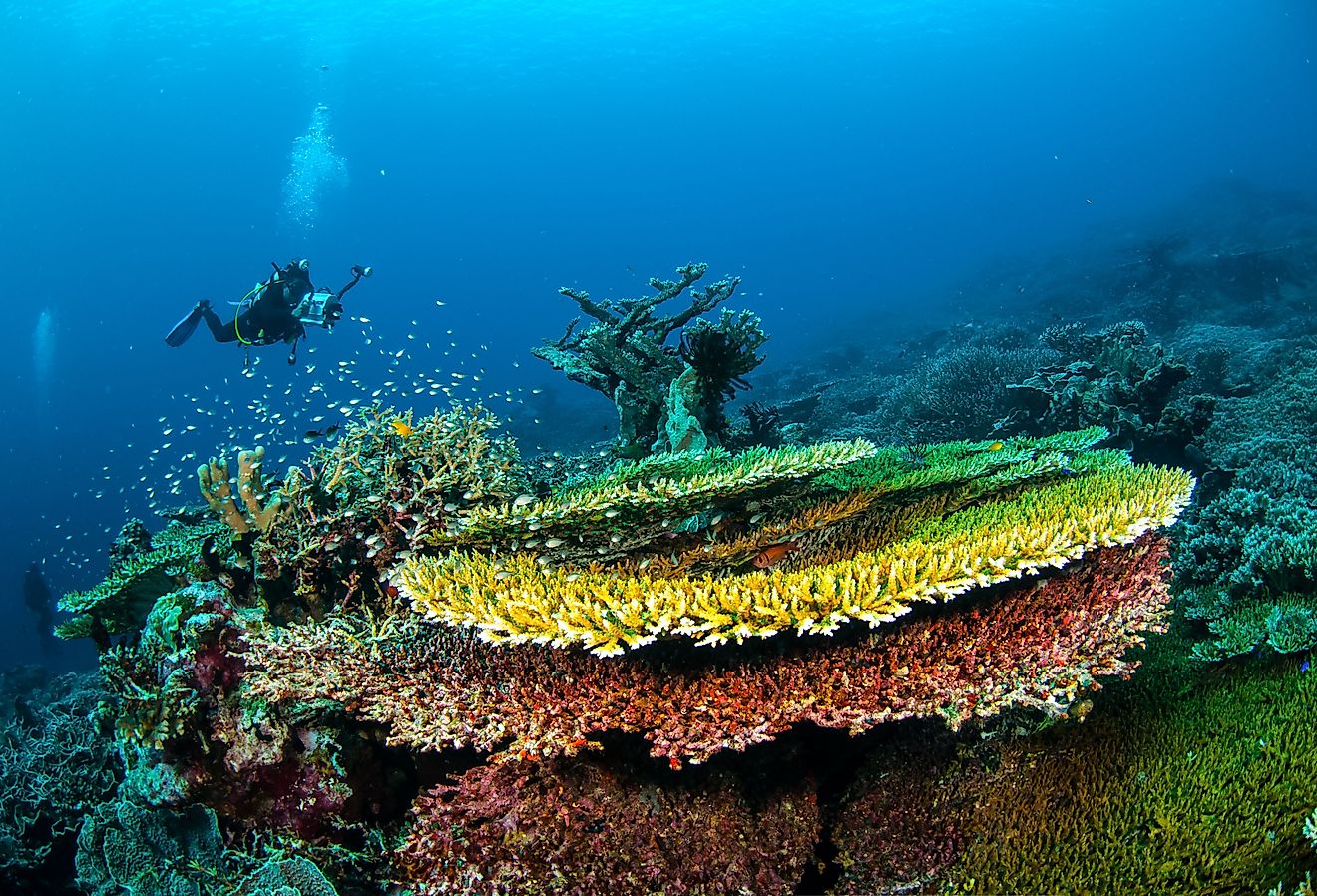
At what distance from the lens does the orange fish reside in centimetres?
341

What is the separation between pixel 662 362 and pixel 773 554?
389 cm

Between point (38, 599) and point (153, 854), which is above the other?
point (38, 599)

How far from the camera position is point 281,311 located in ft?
32.4

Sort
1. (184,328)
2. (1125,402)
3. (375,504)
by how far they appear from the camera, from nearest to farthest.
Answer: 1. (375,504)
2. (1125,402)
3. (184,328)

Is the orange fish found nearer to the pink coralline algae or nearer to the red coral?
the pink coralline algae

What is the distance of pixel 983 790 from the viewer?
2.74 m

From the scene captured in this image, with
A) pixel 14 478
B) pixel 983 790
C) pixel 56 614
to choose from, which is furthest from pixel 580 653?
pixel 14 478

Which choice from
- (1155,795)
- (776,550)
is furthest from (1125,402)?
(776,550)

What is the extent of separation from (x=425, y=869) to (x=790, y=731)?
5.62 ft

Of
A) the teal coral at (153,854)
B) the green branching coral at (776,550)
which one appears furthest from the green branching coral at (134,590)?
the green branching coral at (776,550)

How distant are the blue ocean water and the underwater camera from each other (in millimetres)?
16277

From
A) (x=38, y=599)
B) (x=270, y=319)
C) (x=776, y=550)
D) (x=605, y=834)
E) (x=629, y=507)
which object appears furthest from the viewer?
(x=38, y=599)

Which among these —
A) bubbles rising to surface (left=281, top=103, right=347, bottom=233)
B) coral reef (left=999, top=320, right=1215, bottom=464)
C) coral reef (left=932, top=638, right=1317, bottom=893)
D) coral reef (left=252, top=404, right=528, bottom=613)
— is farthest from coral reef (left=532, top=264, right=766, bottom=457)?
bubbles rising to surface (left=281, top=103, right=347, bottom=233)

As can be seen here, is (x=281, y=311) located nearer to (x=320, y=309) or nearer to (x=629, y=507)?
(x=320, y=309)
